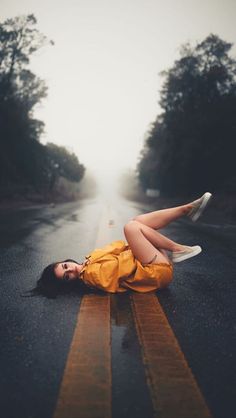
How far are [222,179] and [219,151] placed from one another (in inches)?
116

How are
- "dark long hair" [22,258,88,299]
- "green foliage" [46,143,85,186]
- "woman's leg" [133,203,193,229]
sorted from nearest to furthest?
"dark long hair" [22,258,88,299], "woman's leg" [133,203,193,229], "green foliage" [46,143,85,186]

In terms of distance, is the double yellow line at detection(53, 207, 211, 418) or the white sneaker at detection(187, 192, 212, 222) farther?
the white sneaker at detection(187, 192, 212, 222)

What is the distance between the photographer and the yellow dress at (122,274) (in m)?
3.21

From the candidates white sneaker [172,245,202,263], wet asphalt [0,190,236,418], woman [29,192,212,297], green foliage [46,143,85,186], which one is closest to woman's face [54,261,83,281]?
woman [29,192,212,297]

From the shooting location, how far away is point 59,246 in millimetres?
6402

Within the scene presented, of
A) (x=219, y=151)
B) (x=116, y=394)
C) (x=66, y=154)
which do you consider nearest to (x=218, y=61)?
(x=219, y=151)

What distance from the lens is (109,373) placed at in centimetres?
179

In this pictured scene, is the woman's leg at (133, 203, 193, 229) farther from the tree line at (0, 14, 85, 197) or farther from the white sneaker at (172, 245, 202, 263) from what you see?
the tree line at (0, 14, 85, 197)

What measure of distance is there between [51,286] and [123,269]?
74 centimetres

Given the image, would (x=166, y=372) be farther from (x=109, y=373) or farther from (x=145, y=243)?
(x=145, y=243)

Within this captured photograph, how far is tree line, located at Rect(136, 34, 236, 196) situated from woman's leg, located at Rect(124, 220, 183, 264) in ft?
86.0

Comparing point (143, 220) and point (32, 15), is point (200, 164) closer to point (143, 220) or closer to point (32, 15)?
point (32, 15)

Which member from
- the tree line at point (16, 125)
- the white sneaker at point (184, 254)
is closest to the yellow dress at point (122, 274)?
the white sneaker at point (184, 254)

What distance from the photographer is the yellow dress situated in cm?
321
